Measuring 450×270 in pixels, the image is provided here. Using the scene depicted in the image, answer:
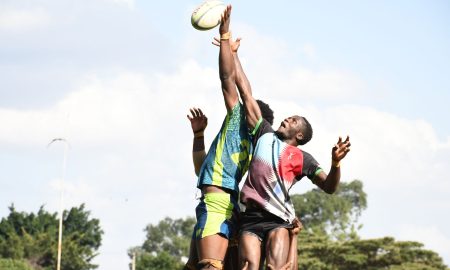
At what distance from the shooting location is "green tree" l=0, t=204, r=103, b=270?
7900 centimetres

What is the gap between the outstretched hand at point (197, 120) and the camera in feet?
42.4

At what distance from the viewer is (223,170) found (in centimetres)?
1191

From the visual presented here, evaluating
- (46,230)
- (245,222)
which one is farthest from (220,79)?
(46,230)

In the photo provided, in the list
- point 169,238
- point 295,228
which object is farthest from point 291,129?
point 169,238

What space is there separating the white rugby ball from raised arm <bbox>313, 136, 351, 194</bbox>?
192 centimetres

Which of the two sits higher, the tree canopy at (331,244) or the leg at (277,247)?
the tree canopy at (331,244)

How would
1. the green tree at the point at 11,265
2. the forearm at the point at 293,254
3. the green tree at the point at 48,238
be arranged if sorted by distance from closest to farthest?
the forearm at the point at 293,254, the green tree at the point at 11,265, the green tree at the point at 48,238

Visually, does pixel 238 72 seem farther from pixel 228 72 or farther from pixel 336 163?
pixel 336 163

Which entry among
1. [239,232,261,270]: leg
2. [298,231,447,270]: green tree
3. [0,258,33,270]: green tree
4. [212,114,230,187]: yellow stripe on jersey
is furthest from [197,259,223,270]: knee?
[0,258,33,270]: green tree

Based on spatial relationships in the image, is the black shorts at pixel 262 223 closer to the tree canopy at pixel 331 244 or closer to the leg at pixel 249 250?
the leg at pixel 249 250

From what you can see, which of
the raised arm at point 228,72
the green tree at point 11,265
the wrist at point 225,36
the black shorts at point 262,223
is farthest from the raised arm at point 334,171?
the green tree at point 11,265

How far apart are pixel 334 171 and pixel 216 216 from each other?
1297 mm

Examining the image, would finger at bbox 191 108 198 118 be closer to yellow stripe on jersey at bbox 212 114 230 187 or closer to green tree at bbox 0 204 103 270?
yellow stripe on jersey at bbox 212 114 230 187

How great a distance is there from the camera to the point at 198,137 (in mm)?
12969
